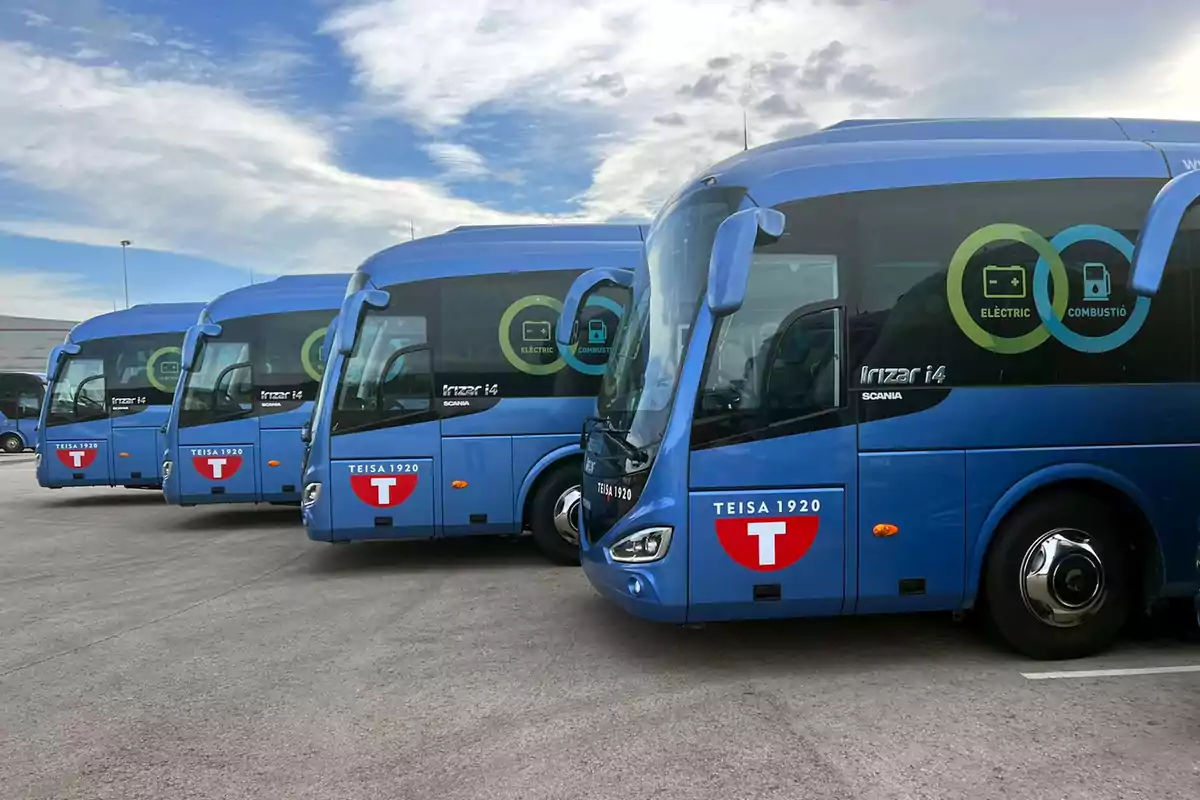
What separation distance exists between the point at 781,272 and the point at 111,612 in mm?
6085

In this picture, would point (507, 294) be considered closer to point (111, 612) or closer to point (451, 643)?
point (451, 643)

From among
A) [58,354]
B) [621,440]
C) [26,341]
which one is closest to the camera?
[621,440]

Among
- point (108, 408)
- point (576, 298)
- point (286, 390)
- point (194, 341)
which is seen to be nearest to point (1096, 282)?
point (576, 298)

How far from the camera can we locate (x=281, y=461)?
11992 millimetres

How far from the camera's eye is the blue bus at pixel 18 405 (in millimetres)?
29997

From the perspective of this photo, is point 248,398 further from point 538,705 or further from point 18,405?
point 18,405

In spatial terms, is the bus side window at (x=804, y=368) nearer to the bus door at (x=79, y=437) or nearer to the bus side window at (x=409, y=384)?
the bus side window at (x=409, y=384)

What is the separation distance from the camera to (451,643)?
623cm

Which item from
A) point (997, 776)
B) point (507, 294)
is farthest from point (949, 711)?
point (507, 294)

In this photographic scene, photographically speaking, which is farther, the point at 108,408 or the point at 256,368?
the point at 108,408

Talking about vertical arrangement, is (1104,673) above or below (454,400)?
below

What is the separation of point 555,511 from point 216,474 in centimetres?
578

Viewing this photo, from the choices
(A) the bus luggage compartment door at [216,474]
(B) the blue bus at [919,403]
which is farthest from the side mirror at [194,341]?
(B) the blue bus at [919,403]

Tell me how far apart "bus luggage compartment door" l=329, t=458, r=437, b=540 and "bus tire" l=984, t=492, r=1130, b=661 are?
500 centimetres
